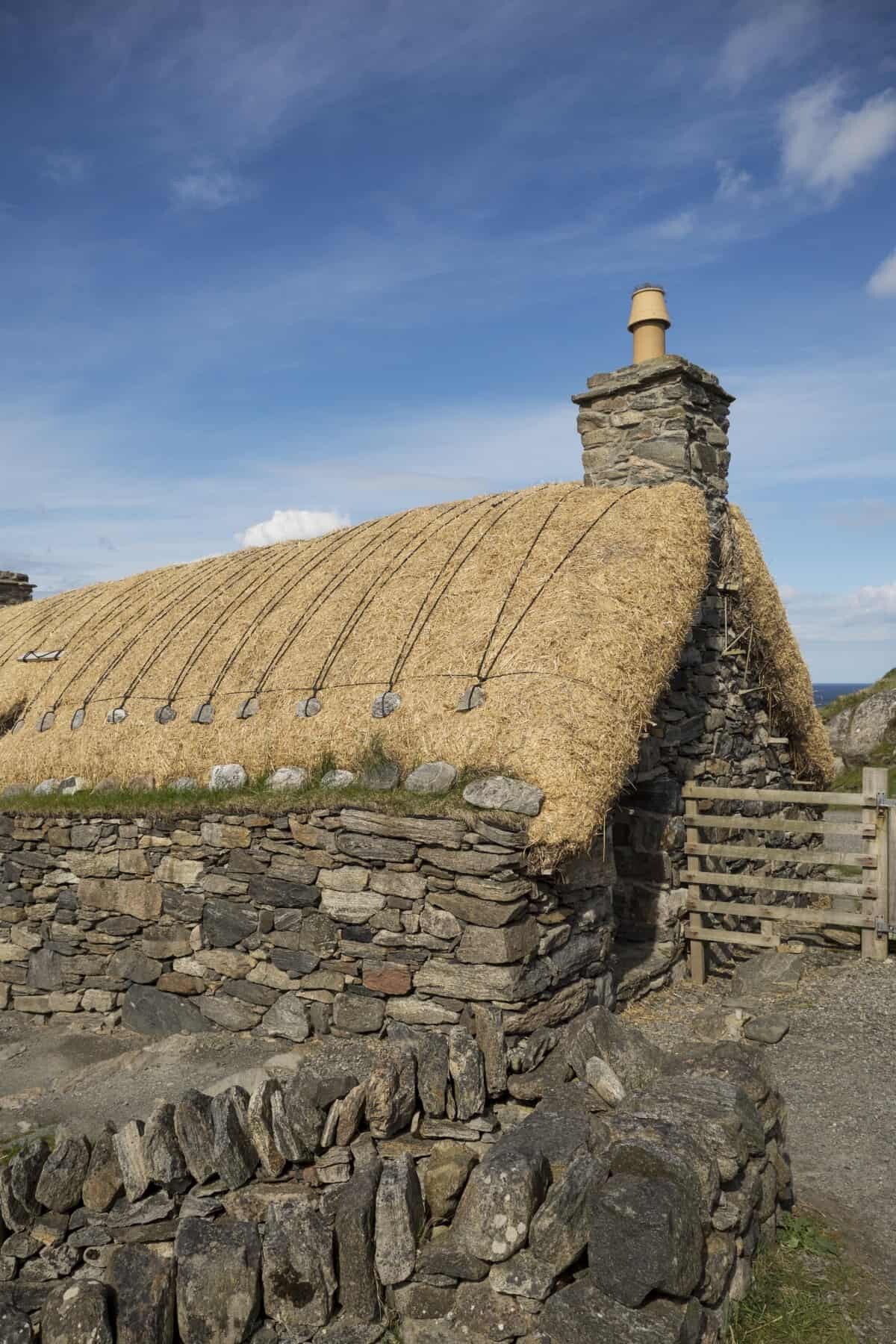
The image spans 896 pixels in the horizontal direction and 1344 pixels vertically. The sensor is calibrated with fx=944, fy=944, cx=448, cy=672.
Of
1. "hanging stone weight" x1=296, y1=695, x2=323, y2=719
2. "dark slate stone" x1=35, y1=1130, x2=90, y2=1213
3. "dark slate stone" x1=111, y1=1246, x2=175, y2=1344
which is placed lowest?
"dark slate stone" x1=111, y1=1246, x2=175, y2=1344

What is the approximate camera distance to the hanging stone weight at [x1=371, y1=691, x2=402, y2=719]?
9266 mm

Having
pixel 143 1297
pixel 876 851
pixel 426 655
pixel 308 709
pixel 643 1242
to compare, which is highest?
pixel 426 655

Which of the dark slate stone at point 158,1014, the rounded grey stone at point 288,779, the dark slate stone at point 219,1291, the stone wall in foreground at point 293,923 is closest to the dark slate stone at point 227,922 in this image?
the stone wall in foreground at point 293,923

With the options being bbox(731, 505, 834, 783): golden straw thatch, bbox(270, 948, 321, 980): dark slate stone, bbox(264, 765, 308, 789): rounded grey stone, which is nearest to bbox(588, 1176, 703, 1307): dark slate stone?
bbox(270, 948, 321, 980): dark slate stone

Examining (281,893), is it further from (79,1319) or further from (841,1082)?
(841,1082)

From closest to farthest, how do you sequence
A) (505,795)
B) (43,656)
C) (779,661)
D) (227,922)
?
(505,795)
(227,922)
(779,661)
(43,656)

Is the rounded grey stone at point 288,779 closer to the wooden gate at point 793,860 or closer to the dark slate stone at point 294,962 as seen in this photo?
the dark slate stone at point 294,962

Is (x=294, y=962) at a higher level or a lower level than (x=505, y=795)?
lower

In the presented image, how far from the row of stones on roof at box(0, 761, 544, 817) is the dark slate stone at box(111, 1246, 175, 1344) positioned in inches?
159

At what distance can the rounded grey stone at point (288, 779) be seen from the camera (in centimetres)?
912

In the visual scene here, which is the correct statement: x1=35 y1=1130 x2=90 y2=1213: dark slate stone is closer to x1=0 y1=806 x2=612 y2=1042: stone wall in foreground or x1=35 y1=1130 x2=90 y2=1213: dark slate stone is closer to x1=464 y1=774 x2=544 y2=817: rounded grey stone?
x1=0 y1=806 x2=612 y2=1042: stone wall in foreground

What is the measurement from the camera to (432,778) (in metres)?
8.26

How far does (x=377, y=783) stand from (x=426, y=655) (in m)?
1.64

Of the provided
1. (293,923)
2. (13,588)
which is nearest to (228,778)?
(293,923)
